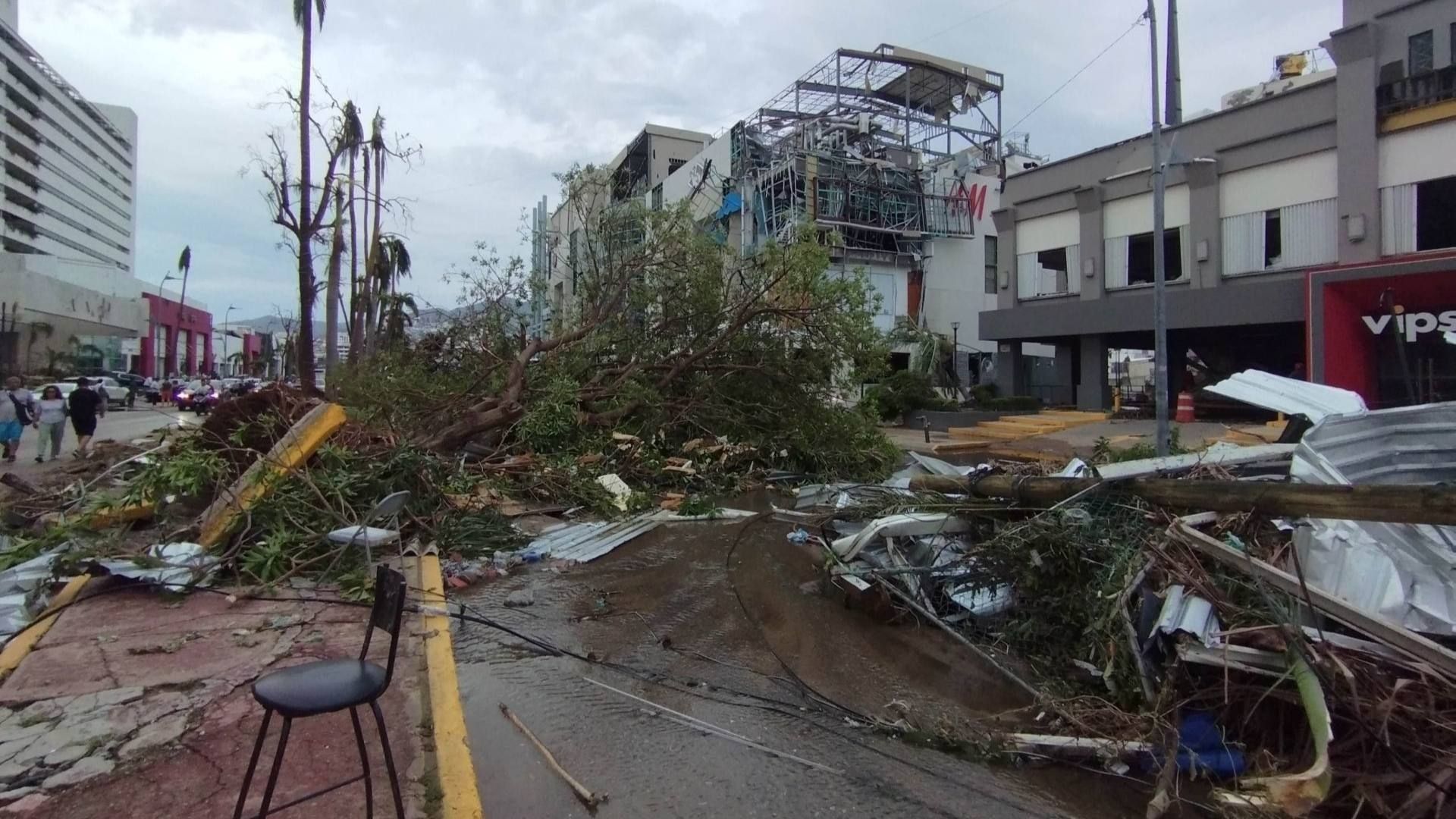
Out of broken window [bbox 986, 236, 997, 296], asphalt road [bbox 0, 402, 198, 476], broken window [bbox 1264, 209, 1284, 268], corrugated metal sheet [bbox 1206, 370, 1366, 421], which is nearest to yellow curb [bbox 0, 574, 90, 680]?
asphalt road [bbox 0, 402, 198, 476]

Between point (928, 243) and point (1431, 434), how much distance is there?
94.8 feet

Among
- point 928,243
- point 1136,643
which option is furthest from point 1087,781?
point 928,243

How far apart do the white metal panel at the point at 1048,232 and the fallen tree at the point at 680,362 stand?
457 inches

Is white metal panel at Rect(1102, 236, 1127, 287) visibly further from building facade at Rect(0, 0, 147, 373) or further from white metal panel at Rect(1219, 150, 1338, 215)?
building facade at Rect(0, 0, 147, 373)

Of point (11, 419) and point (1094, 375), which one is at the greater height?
point (1094, 375)

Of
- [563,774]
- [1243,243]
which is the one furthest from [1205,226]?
[563,774]

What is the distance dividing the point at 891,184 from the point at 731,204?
630cm

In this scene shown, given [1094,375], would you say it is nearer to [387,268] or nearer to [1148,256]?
[1148,256]

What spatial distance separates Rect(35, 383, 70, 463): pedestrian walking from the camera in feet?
43.8

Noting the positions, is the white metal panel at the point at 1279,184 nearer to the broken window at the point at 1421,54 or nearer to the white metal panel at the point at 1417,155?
the white metal panel at the point at 1417,155

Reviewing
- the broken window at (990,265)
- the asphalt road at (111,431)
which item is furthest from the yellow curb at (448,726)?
the broken window at (990,265)

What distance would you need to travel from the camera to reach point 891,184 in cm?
3131

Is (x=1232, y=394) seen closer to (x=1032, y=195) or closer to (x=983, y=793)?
(x=983, y=793)

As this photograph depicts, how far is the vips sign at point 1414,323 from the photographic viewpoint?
1541 cm
